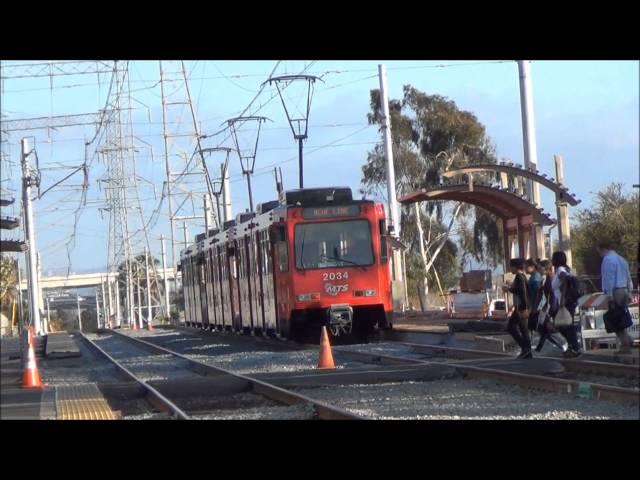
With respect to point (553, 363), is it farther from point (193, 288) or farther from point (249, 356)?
point (193, 288)

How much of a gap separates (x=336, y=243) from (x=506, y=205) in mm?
3785

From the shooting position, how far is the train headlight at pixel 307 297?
2473 cm

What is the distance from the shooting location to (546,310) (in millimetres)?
18406

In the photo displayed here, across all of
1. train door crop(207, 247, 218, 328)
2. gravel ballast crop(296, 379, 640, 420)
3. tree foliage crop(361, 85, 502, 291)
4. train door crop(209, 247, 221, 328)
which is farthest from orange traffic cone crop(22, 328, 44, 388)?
tree foliage crop(361, 85, 502, 291)

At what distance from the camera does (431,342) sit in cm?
2462

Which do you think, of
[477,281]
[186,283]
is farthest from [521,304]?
[186,283]

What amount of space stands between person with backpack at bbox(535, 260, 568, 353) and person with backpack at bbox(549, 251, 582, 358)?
1.55 ft

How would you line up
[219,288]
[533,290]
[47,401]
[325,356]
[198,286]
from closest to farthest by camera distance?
[47,401] < [533,290] < [325,356] < [219,288] < [198,286]

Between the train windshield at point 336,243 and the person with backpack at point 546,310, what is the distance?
6.59m
